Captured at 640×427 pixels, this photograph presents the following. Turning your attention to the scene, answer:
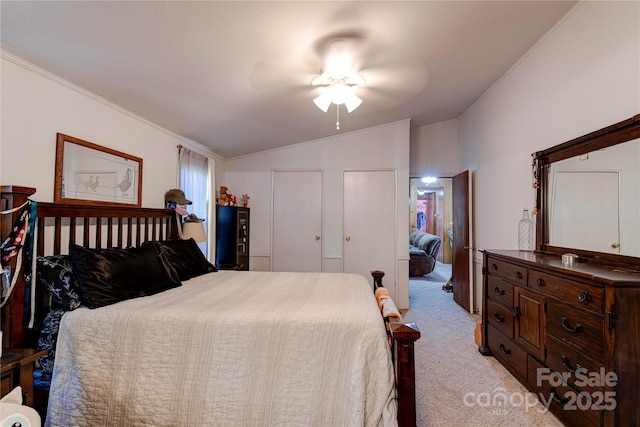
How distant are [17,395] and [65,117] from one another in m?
1.78

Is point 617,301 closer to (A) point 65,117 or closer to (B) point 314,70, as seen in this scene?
(B) point 314,70

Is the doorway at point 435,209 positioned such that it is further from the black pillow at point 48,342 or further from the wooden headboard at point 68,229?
the black pillow at point 48,342

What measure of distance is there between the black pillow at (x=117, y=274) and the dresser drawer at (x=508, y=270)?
2.65 meters

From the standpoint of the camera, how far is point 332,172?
440 centimetres

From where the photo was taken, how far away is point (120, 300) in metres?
1.75

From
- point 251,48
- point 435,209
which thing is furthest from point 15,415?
point 435,209

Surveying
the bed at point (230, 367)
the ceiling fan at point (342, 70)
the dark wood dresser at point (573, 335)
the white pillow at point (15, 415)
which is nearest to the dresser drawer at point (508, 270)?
the dark wood dresser at point (573, 335)

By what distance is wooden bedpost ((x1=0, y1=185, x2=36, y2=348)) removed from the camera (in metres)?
1.46

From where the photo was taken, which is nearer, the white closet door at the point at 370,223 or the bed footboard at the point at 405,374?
the bed footboard at the point at 405,374

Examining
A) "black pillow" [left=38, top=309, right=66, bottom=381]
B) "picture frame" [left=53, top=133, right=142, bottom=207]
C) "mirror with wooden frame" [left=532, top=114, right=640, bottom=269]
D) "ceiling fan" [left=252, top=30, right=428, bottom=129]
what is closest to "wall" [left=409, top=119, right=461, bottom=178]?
"ceiling fan" [left=252, top=30, right=428, bottom=129]

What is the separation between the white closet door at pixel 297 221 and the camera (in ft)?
14.5

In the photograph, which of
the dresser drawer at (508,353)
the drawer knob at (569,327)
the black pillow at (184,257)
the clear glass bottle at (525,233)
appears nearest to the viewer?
the drawer knob at (569,327)

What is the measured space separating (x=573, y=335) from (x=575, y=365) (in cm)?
17

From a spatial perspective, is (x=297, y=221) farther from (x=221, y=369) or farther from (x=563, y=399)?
(x=563, y=399)
